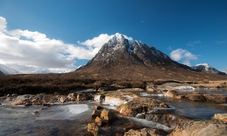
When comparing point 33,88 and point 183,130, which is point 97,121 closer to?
point 183,130

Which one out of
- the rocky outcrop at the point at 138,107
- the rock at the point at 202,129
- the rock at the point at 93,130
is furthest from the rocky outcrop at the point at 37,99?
the rock at the point at 202,129

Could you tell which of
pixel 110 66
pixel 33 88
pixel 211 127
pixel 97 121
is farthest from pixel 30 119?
pixel 110 66

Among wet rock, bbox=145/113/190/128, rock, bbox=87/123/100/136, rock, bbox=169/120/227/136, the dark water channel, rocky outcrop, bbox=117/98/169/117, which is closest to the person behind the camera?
rock, bbox=169/120/227/136

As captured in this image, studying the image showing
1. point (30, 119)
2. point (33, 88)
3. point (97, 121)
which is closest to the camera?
point (97, 121)

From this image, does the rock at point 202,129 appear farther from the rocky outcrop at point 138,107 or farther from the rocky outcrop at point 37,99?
the rocky outcrop at point 37,99

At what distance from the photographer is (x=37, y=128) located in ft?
46.0

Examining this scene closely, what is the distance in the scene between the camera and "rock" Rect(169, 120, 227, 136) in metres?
8.09

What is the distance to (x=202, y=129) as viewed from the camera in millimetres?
8688

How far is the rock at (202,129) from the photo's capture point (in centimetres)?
809

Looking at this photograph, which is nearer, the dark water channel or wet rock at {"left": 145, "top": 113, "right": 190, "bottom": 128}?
wet rock at {"left": 145, "top": 113, "right": 190, "bottom": 128}

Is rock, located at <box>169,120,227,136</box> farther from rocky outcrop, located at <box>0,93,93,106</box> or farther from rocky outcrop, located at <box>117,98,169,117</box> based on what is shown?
rocky outcrop, located at <box>0,93,93,106</box>

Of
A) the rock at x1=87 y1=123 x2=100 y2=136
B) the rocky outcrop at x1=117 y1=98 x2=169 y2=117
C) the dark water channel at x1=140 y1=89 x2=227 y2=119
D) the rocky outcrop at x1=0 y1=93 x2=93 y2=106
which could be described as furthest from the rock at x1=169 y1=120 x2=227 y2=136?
the rocky outcrop at x1=0 y1=93 x2=93 y2=106

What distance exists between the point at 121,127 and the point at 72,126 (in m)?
4.58

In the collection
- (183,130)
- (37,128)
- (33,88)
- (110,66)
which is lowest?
(37,128)
